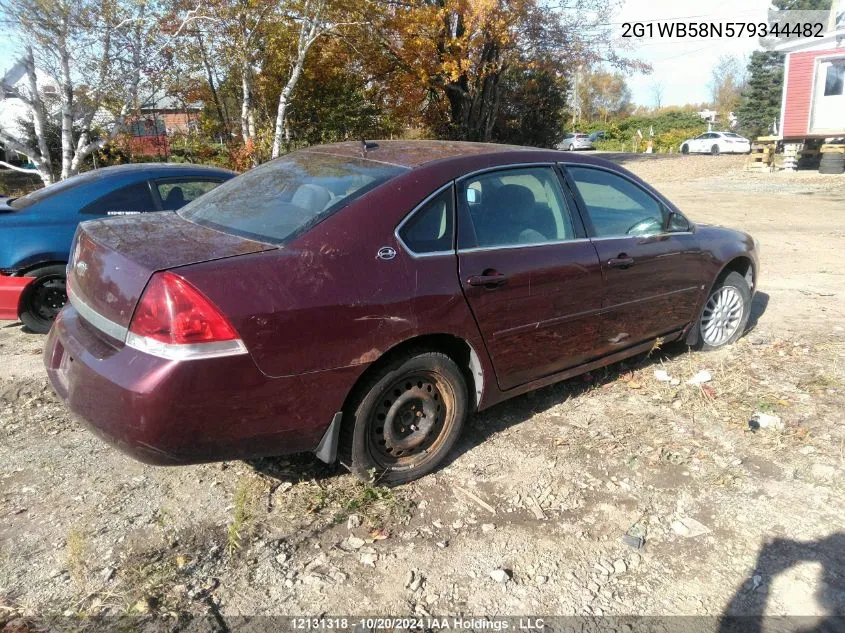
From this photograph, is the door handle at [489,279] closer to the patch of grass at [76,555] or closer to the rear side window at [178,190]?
the patch of grass at [76,555]

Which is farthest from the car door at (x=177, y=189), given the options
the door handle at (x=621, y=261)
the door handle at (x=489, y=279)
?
the door handle at (x=621, y=261)

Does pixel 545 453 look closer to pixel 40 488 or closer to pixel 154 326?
pixel 154 326

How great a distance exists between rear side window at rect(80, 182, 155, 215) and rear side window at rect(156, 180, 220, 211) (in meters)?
0.12

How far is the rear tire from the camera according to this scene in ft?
17.9

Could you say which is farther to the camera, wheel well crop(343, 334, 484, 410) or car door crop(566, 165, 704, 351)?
car door crop(566, 165, 704, 351)

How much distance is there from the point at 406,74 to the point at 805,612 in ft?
55.3

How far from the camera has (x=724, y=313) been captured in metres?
5.21

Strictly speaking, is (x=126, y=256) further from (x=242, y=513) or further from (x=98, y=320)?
(x=242, y=513)

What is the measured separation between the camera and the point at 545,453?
12.2ft

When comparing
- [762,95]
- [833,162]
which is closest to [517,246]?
[833,162]

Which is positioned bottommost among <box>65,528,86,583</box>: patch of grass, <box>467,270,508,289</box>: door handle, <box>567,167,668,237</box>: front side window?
<box>65,528,86,583</box>: patch of grass

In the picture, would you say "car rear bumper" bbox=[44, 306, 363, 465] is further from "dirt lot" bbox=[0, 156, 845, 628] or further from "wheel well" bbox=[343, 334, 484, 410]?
"dirt lot" bbox=[0, 156, 845, 628]

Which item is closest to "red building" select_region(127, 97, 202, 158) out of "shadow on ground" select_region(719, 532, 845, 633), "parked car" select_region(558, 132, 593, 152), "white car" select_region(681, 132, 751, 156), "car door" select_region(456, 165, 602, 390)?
"car door" select_region(456, 165, 602, 390)

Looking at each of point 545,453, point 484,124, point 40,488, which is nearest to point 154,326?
point 40,488
